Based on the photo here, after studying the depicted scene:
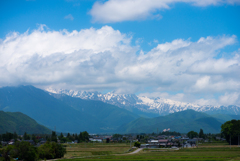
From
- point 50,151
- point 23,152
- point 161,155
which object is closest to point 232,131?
point 161,155

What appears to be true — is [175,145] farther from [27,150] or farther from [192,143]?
[27,150]

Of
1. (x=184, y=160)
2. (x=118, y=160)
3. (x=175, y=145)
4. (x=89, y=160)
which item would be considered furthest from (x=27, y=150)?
(x=175, y=145)

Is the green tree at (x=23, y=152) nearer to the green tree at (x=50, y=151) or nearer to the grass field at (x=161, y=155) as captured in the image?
the green tree at (x=50, y=151)

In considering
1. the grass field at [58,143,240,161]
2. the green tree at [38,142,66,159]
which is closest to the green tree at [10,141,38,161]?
the green tree at [38,142,66,159]

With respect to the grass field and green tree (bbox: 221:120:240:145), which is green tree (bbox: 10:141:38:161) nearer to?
the grass field

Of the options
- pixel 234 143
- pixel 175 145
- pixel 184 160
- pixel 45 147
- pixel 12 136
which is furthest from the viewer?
pixel 12 136

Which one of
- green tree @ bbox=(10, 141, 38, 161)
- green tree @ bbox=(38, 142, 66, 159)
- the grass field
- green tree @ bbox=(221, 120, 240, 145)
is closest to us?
green tree @ bbox=(10, 141, 38, 161)

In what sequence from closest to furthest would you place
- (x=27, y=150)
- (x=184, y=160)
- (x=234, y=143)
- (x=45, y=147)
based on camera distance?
(x=184, y=160), (x=27, y=150), (x=45, y=147), (x=234, y=143)

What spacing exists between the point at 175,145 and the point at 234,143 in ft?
106

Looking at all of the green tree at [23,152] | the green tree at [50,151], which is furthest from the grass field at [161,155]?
the green tree at [23,152]

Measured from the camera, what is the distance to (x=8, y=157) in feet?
244

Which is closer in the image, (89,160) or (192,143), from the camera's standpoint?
(89,160)

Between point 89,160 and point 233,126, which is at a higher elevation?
point 233,126

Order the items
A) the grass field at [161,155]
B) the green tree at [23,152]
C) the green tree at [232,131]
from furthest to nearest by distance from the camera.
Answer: the green tree at [232,131] → the grass field at [161,155] → the green tree at [23,152]
